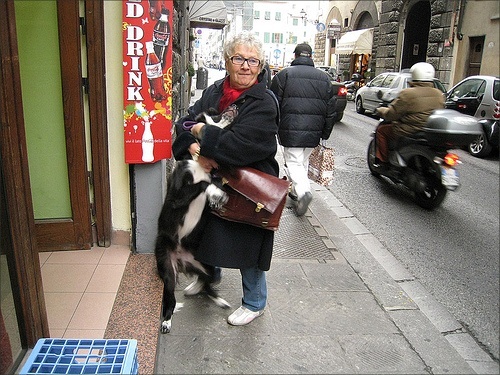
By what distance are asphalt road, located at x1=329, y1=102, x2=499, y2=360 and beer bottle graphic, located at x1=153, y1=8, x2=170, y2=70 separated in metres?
2.33

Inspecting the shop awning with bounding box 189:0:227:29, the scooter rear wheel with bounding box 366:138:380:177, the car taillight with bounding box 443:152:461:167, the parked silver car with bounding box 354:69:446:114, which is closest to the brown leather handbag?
the parked silver car with bounding box 354:69:446:114

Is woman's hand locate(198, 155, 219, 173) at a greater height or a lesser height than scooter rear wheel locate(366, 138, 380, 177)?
greater

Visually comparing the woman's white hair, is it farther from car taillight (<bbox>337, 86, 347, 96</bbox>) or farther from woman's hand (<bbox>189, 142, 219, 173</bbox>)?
car taillight (<bbox>337, 86, 347, 96</bbox>)

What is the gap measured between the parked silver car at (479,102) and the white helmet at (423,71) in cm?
38

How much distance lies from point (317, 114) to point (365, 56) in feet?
2.98

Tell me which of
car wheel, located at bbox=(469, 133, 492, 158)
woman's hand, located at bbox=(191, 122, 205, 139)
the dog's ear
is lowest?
car wheel, located at bbox=(469, 133, 492, 158)

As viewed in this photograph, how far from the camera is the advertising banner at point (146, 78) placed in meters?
3.49

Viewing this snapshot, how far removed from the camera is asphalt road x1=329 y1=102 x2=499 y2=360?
8.13 ft

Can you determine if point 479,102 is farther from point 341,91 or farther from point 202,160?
point 341,91

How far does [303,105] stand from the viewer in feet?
18.4

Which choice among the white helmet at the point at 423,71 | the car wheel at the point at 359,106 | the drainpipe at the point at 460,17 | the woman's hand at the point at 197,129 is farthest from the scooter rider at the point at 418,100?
the car wheel at the point at 359,106

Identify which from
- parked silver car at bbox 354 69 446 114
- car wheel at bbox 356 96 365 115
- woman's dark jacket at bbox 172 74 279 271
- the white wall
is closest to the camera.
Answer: woman's dark jacket at bbox 172 74 279 271

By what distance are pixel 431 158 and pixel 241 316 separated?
2799 millimetres

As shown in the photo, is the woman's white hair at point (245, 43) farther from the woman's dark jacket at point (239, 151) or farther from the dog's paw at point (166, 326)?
the dog's paw at point (166, 326)
